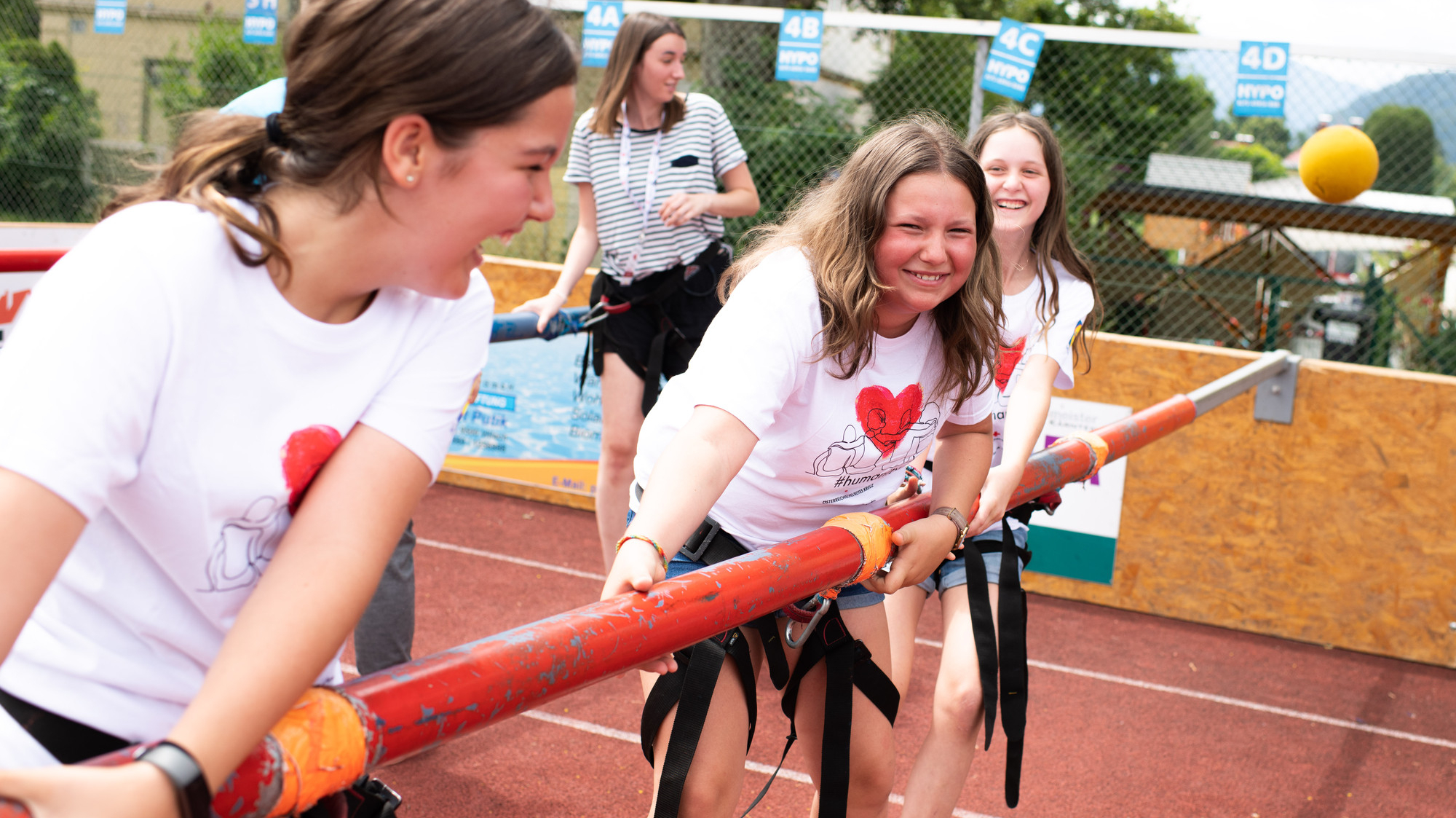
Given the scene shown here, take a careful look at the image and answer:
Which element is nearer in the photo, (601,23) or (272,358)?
(272,358)

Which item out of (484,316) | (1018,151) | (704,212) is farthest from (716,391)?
(704,212)

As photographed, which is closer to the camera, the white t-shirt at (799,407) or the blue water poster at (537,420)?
the white t-shirt at (799,407)

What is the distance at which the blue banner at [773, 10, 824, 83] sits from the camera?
20.7 ft

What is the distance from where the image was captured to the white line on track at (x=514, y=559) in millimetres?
5316

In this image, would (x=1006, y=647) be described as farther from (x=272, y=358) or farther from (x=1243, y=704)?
(x=1243, y=704)

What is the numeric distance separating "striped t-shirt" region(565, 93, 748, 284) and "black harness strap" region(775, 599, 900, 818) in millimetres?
2076

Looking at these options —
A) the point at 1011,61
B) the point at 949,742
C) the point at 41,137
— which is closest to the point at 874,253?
the point at 949,742

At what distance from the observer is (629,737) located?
3.61 m

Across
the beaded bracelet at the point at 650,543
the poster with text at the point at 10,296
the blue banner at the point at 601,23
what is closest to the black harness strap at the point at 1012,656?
the beaded bracelet at the point at 650,543

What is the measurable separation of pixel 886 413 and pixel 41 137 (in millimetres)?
11753

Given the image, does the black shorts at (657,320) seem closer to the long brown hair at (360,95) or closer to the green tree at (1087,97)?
the long brown hair at (360,95)

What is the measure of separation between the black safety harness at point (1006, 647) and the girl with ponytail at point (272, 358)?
1766 mm

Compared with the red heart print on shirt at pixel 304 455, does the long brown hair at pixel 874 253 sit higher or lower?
higher

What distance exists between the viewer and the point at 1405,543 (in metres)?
4.99
